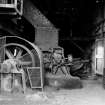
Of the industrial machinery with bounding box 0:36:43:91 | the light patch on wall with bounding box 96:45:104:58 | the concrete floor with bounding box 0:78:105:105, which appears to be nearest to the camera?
the concrete floor with bounding box 0:78:105:105

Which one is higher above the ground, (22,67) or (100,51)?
(100,51)

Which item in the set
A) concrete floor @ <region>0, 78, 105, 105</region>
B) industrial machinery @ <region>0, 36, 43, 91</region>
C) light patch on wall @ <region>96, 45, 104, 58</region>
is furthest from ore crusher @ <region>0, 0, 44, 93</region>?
light patch on wall @ <region>96, 45, 104, 58</region>

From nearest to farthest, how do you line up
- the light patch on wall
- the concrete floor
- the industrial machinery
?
the concrete floor < the industrial machinery < the light patch on wall

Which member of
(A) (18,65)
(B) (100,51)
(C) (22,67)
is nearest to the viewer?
(A) (18,65)

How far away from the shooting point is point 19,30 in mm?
7922

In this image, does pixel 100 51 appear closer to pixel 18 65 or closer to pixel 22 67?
pixel 22 67

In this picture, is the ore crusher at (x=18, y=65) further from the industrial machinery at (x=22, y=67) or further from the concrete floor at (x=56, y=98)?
the concrete floor at (x=56, y=98)

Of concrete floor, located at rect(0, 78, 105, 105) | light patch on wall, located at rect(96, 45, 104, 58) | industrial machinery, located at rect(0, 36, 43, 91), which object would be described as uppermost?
light patch on wall, located at rect(96, 45, 104, 58)

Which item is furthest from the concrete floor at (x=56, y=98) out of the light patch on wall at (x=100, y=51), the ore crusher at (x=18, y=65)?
the light patch on wall at (x=100, y=51)

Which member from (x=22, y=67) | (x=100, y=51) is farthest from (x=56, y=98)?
(x=100, y=51)

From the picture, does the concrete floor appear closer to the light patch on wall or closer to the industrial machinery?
the industrial machinery

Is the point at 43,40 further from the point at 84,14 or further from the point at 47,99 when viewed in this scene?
the point at 84,14

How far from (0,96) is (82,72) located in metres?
4.59

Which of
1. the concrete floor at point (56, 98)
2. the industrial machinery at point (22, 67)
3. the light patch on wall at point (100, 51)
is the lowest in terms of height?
the concrete floor at point (56, 98)
